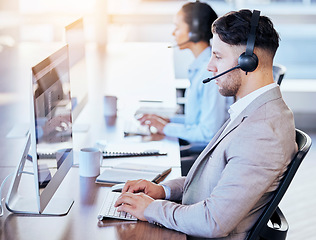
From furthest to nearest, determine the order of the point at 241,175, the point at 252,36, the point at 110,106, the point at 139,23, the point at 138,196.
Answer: the point at 139,23
the point at 110,106
the point at 138,196
the point at 252,36
the point at 241,175

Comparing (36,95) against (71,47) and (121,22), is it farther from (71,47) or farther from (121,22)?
(121,22)

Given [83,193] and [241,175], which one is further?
[83,193]

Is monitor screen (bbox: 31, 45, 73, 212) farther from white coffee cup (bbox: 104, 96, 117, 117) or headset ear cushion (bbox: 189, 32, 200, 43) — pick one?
headset ear cushion (bbox: 189, 32, 200, 43)

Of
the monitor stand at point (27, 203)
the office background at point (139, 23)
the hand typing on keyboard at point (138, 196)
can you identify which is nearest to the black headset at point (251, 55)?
the hand typing on keyboard at point (138, 196)

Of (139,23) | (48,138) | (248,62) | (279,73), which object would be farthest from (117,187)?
(139,23)

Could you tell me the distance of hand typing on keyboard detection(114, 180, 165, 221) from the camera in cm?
146

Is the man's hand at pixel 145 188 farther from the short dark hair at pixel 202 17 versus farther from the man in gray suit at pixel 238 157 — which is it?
the short dark hair at pixel 202 17

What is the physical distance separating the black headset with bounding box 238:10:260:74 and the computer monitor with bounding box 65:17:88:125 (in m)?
0.96

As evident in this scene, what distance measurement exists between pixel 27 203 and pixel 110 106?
1258 mm

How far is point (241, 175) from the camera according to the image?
1.30 m

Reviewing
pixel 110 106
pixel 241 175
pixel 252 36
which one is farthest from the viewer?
pixel 110 106

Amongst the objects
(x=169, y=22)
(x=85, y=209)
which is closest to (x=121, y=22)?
(x=169, y=22)

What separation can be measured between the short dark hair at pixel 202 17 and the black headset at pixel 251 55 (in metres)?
1.35

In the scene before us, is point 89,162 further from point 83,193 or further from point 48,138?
point 48,138
